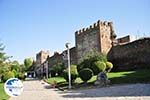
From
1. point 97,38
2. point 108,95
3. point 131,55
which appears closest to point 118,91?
point 108,95

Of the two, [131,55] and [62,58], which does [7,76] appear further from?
[131,55]

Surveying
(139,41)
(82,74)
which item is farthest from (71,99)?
(139,41)

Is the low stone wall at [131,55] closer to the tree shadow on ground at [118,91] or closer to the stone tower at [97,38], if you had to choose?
the stone tower at [97,38]

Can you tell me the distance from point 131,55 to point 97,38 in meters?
6.02

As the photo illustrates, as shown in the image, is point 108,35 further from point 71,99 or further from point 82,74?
point 71,99

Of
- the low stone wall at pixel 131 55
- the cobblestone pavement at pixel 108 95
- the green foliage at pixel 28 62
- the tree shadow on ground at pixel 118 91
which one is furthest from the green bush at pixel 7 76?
the green foliage at pixel 28 62

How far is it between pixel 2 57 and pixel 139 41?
79.0 ft

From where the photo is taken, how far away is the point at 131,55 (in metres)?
34.7

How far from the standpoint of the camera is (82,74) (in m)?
25.2

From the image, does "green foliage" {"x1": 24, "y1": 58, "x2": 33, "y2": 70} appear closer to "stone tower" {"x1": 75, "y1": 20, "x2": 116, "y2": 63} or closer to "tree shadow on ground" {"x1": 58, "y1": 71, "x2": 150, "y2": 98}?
"stone tower" {"x1": 75, "y1": 20, "x2": 116, "y2": 63}

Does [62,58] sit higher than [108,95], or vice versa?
[62,58]

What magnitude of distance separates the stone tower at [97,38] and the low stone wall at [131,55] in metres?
1.26

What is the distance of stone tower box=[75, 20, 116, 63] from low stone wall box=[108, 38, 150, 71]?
1.26 m

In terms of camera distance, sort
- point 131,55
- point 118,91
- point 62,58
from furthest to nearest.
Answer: point 62,58
point 131,55
point 118,91
